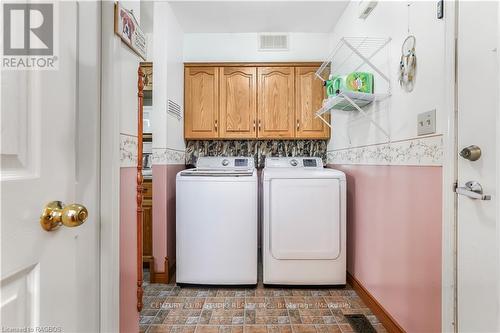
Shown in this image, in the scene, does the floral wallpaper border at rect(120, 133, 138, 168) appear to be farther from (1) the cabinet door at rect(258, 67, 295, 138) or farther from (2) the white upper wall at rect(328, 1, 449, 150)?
(1) the cabinet door at rect(258, 67, 295, 138)

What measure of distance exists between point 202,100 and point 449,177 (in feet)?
7.60

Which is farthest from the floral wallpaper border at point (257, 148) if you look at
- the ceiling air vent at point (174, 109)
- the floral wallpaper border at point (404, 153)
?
the floral wallpaper border at point (404, 153)

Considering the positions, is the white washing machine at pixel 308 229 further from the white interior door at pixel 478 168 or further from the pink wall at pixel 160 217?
the white interior door at pixel 478 168

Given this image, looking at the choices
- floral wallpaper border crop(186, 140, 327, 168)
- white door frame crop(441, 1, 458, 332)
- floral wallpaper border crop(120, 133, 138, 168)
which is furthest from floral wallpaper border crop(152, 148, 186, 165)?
white door frame crop(441, 1, 458, 332)

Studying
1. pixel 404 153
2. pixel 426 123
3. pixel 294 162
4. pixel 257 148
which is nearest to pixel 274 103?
pixel 257 148

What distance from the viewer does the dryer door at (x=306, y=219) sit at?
7.27 feet

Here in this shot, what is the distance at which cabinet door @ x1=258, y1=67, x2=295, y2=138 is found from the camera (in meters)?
2.83

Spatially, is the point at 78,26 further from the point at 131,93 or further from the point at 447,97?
the point at 447,97

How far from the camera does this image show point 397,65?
1.59m

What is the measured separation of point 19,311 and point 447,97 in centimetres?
163

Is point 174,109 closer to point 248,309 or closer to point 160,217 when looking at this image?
point 160,217

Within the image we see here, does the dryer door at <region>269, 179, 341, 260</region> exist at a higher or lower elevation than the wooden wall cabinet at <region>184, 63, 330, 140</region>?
lower

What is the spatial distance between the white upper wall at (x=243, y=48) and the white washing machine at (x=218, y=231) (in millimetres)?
1509

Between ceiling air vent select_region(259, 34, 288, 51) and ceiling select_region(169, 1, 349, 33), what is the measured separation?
0.06 metres
